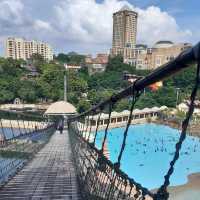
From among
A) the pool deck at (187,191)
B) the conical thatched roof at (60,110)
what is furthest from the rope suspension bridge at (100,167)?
the conical thatched roof at (60,110)

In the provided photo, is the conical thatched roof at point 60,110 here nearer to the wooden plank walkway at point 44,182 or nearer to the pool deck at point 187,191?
the pool deck at point 187,191

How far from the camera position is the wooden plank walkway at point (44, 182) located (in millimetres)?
2250

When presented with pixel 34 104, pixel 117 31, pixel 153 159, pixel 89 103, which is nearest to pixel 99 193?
pixel 153 159

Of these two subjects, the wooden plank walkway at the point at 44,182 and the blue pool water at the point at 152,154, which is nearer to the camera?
the wooden plank walkway at the point at 44,182

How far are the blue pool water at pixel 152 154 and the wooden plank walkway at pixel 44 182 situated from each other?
741cm

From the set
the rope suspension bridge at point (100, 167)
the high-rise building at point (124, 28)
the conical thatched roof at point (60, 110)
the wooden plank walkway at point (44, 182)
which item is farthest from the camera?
the high-rise building at point (124, 28)

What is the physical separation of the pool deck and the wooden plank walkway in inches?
264

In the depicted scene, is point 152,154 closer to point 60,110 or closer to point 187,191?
point 60,110

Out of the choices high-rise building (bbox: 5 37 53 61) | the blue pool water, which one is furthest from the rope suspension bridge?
high-rise building (bbox: 5 37 53 61)

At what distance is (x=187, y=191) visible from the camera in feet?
32.6

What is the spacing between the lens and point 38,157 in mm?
3859

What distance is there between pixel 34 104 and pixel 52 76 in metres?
4.18

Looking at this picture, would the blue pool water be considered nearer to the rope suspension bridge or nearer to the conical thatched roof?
the conical thatched roof

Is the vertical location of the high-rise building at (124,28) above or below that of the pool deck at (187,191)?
above
